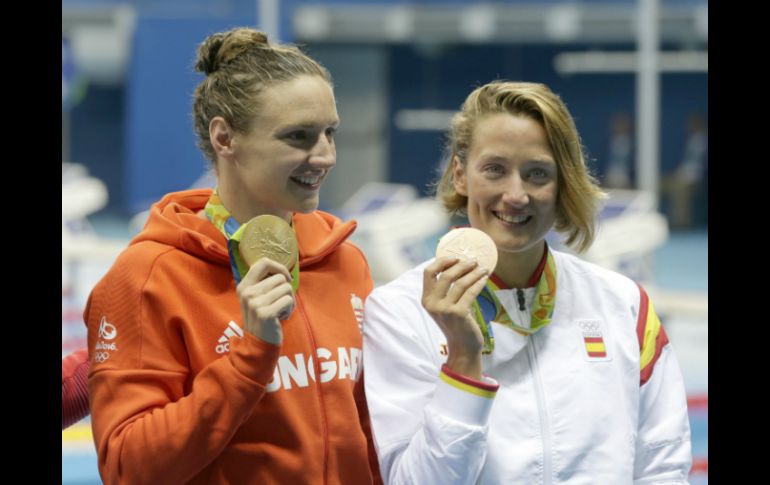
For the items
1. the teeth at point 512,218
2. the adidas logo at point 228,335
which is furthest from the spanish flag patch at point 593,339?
the adidas logo at point 228,335

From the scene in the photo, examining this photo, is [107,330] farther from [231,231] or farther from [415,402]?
[415,402]

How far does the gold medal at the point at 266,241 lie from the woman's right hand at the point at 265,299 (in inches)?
3.0

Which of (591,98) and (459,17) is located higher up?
(459,17)

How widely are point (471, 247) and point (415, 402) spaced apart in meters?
0.31

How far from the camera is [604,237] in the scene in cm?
959

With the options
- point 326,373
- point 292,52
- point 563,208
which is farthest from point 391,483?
point 292,52

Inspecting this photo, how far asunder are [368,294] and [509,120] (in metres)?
0.49

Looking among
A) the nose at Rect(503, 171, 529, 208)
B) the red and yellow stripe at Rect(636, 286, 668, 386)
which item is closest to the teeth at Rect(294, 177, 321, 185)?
the nose at Rect(503, 171, 529, 208)

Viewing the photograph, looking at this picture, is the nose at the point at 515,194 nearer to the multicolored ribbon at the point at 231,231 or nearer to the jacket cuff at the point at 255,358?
the multicolored ribbon at the point at 231,231

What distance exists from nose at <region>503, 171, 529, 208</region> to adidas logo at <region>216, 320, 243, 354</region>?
0.58m

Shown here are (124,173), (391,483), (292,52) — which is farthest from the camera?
(124,173)

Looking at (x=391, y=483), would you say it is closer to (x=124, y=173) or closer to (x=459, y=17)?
(x=459, y=17)

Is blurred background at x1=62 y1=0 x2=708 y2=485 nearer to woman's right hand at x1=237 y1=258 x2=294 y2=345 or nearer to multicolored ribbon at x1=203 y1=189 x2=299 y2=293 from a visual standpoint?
multicolored ribbon at x1=203 y1=189 x2=299 y2=293

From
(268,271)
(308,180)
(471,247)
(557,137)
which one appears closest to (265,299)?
(268,271)
